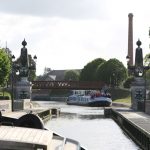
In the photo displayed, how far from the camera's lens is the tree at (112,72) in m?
162

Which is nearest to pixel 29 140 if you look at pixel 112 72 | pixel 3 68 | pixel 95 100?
pixel 3 68

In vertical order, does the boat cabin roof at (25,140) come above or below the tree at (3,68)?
below

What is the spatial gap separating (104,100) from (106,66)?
5225 cm

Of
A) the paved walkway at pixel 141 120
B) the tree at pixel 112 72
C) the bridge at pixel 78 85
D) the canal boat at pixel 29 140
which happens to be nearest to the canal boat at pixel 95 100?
the bridge at pixel 78 85

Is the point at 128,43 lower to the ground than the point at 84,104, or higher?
higher

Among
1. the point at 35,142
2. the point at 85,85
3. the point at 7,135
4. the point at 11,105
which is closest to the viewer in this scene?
the point at 35,142

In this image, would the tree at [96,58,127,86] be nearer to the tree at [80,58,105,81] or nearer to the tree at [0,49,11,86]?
the tree at [80,58,105,81]

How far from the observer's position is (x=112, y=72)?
527 ft

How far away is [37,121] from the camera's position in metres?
12.9

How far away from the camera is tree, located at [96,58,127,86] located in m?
162

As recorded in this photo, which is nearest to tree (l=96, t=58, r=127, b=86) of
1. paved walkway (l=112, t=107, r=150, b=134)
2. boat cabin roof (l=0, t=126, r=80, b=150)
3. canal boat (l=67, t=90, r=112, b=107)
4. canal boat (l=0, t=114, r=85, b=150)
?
canal boat (l=67, t=90, r=112, b=107)

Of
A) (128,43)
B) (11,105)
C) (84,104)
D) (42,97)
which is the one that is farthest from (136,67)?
(42,97)

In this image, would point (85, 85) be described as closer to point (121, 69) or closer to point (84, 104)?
point (84, 104)

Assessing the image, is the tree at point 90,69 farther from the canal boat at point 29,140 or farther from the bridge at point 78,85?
the canal boat at point 29,140
